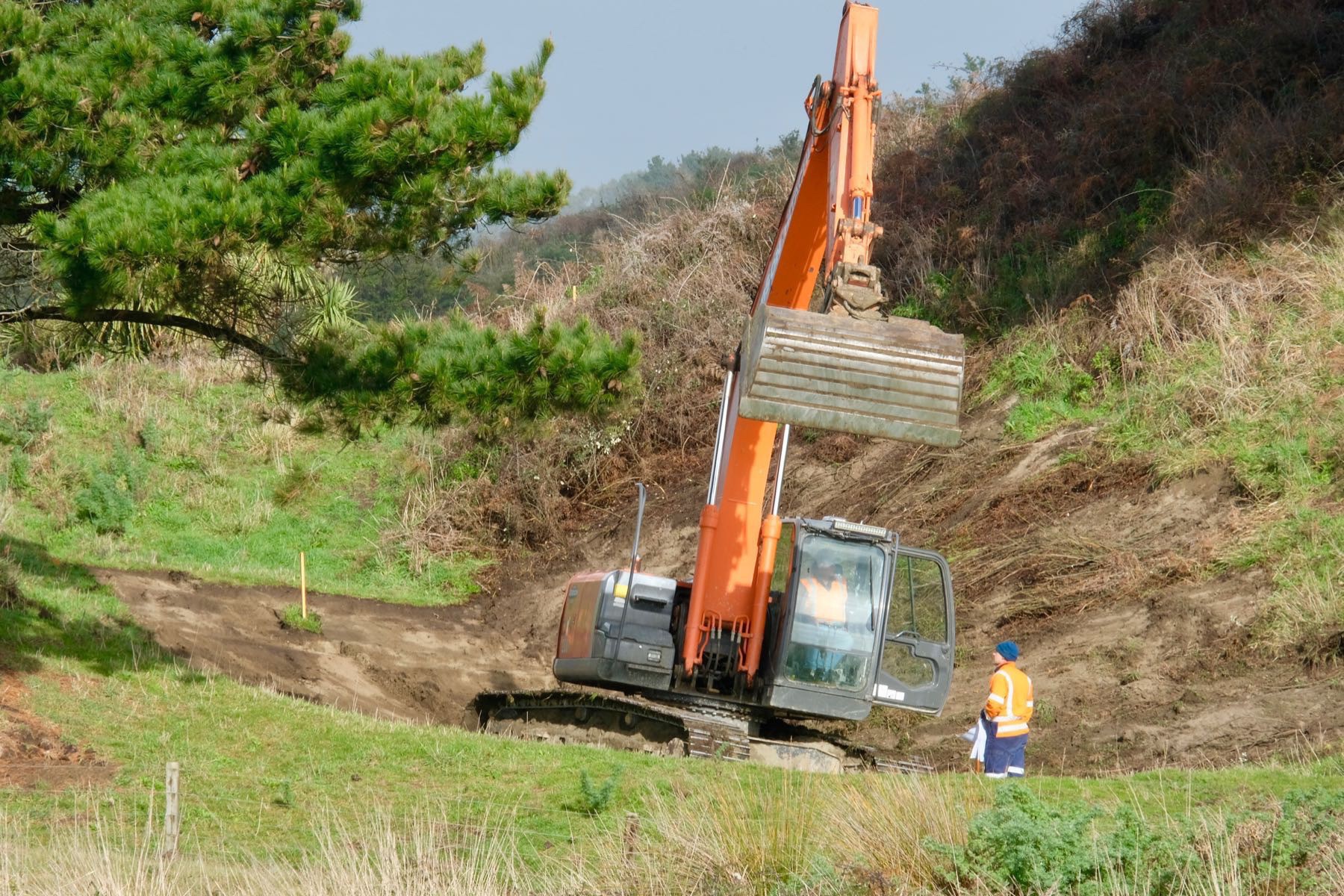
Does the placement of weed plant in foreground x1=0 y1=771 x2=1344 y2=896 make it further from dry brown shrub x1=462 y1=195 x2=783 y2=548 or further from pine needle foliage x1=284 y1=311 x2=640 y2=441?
dry brown shrub x1=462 y1=195 x2=783 y2=548

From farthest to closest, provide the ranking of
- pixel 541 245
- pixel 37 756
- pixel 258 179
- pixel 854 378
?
1. pixel 541 245
2. pixel 37 756
3. pixel 258 179
4. pixel 854 378

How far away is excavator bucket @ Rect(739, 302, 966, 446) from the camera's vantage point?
7504mm

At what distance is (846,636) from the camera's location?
11.6m

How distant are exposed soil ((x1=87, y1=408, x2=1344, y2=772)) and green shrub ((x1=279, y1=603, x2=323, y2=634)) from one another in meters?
0.16

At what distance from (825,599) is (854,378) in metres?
4.33

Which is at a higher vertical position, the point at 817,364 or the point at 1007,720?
the point at 817,364

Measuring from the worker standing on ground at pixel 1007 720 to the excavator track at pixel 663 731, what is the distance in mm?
549

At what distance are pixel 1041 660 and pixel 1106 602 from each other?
1066mm

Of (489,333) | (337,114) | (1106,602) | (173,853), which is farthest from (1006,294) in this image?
(173,853)

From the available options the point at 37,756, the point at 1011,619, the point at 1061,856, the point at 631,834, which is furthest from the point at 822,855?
the point at 1011,619

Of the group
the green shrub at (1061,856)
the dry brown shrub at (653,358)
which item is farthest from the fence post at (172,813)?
the dry brown shrub at (653,358)

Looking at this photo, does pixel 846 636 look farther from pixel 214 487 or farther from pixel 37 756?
pixel 214 487

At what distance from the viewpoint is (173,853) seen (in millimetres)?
6637

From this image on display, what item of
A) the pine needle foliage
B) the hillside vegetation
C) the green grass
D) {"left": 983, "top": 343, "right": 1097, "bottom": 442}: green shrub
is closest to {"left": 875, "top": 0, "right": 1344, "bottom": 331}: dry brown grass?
the hillside vegetation
